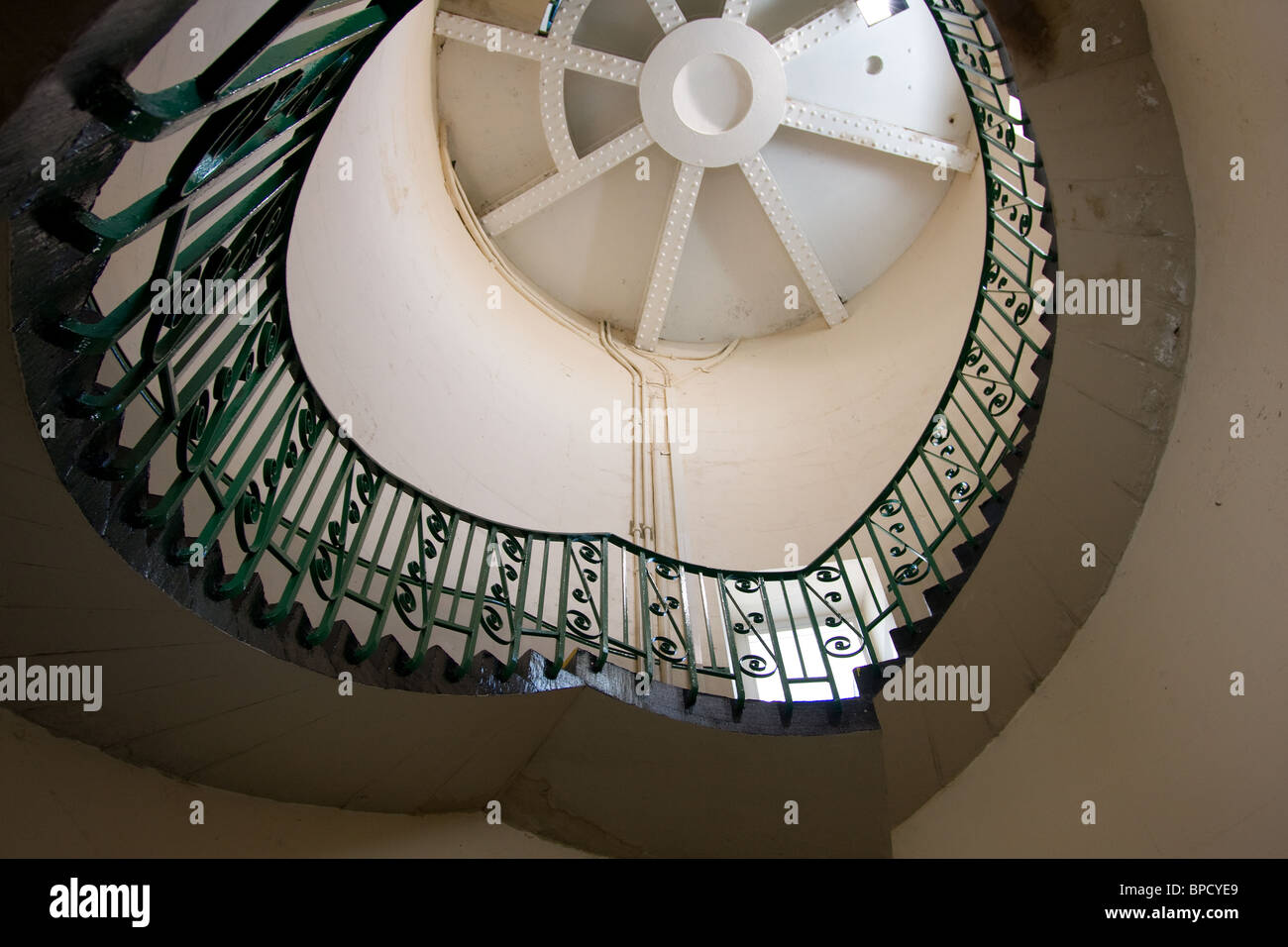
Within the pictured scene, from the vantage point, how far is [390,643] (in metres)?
4.61

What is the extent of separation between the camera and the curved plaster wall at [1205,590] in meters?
4.32

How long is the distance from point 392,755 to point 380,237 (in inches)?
212

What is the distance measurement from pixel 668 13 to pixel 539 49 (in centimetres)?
143

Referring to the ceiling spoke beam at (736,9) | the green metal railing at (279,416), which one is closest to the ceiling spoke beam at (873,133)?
the ceiling spoke beam at (736,9)

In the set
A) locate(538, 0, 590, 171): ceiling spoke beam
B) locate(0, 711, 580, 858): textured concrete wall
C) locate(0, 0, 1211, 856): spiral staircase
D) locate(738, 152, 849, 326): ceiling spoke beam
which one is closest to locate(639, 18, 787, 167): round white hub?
locate(738, 152, 849, 326): ceiling spoke beam

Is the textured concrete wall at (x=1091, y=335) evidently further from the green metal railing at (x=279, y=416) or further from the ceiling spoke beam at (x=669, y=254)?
the ceiling spoke beam at (x=669, y=254)

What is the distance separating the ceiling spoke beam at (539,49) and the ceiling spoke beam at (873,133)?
1897 millimetres

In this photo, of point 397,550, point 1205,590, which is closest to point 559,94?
point 397,550

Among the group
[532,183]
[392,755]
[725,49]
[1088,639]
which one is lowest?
[392,755]

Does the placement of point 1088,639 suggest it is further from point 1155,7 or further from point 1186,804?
point 1155,7

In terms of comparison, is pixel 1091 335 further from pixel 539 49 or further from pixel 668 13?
pixel 539 49

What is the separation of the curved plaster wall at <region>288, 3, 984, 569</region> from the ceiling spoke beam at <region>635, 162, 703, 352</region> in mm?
444

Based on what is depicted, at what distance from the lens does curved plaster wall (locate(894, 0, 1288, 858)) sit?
4.32 metres
